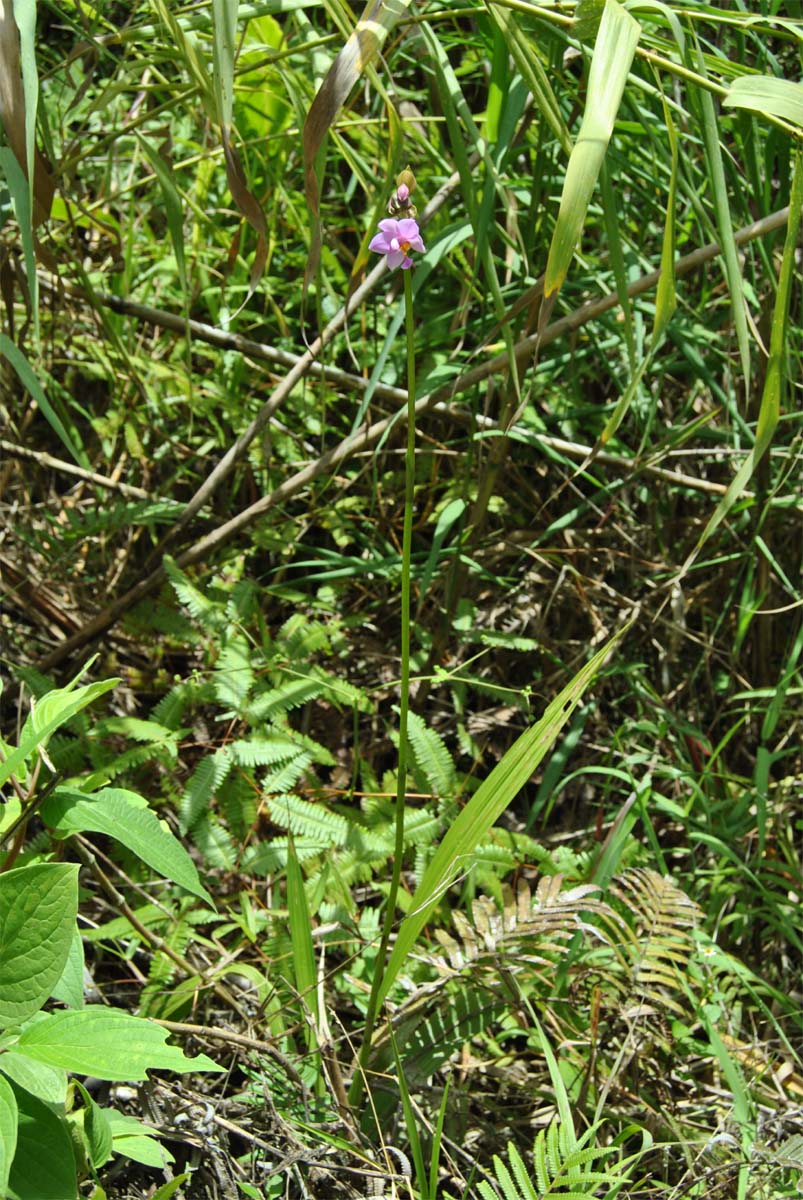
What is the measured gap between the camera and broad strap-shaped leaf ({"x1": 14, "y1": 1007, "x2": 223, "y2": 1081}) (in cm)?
91

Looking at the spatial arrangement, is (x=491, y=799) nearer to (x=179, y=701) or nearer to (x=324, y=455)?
(x=179, y=701)

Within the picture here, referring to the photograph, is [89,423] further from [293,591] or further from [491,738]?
[491,738]

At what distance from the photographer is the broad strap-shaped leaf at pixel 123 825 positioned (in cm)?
111

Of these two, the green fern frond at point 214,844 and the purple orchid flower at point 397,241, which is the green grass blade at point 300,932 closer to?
the green fern frond at point 214,844

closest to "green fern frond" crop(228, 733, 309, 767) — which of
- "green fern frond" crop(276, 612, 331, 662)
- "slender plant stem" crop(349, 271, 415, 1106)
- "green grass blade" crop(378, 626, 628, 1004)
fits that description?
"green fern frond" crop(276, 612, 331, 662)

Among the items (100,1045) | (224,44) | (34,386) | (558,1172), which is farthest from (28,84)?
(558,1172)

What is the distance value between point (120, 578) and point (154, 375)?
0.44 metres

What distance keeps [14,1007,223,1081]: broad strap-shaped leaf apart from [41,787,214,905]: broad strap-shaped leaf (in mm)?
173

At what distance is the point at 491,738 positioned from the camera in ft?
7.57

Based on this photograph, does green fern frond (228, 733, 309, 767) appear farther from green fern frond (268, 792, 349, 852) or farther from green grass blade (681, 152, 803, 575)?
green grass blade (681, 152, 803, 575)

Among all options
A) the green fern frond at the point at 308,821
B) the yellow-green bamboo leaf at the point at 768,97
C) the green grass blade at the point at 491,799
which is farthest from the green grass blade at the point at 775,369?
the green fern frond at the point at 308,821

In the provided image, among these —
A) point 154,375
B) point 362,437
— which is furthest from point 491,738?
point 154,375

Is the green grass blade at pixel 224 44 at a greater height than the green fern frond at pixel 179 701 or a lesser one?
greater

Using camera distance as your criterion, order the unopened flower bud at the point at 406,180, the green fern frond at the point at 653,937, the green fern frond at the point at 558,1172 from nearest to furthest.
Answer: the unopened flower bud at the point at 406,180 < the green fern frond at the point at 558,1172 < the green fern frond at the point at 653,937
